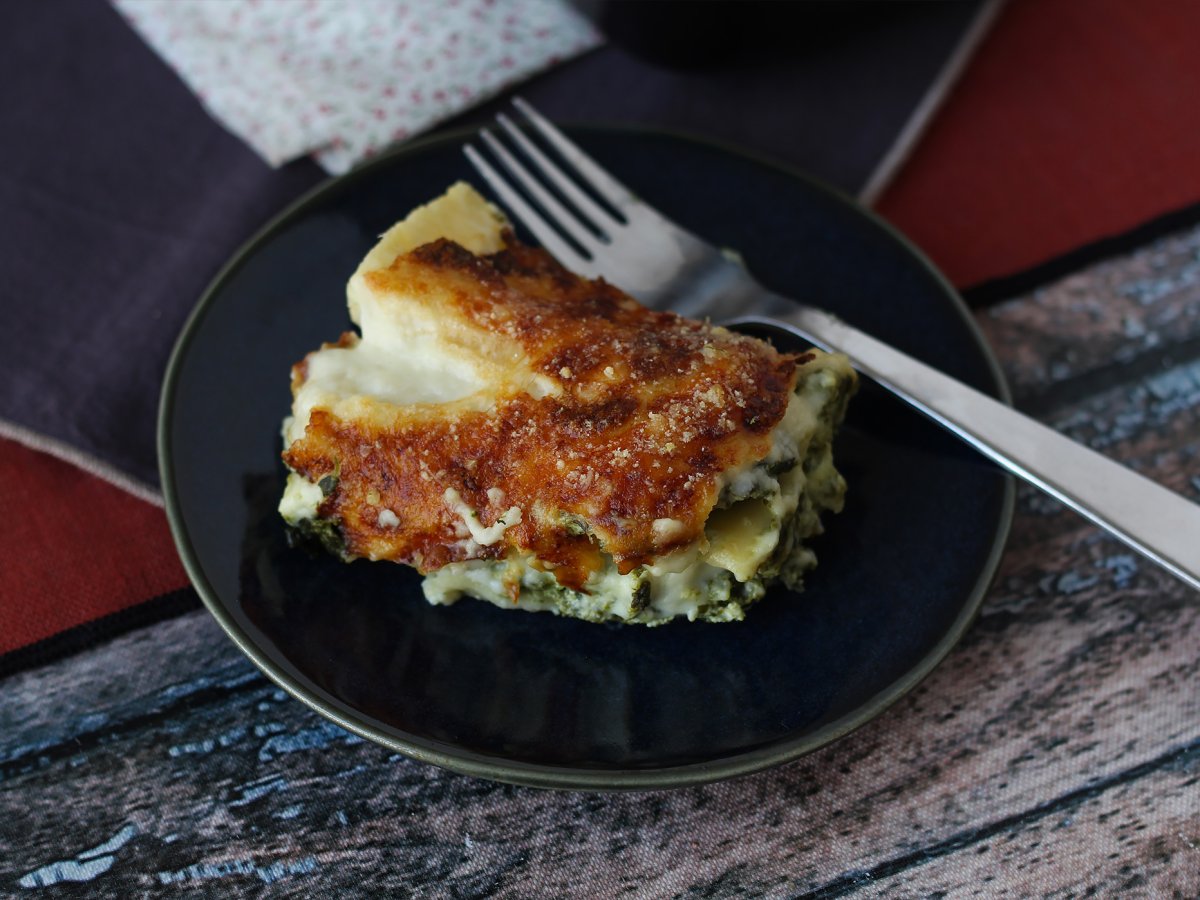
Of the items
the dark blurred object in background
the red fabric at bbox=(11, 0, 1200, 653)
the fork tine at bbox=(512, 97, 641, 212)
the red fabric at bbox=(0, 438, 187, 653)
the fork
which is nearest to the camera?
the fork

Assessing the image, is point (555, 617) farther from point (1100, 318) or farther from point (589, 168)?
point (1100, 318)

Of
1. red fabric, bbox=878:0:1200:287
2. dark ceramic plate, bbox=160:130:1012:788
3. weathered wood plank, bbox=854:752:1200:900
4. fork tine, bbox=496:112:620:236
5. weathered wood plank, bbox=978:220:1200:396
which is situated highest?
red fabric, bbox=878:0:1200:287

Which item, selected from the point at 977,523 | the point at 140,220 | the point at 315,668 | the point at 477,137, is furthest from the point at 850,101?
the point at 315,668

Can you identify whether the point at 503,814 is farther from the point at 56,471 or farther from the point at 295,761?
the point at 56,471

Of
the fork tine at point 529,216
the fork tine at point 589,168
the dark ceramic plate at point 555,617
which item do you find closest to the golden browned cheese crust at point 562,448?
the dark ceramic plate at point 555,617

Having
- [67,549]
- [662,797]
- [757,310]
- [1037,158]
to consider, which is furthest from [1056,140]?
[67,549]

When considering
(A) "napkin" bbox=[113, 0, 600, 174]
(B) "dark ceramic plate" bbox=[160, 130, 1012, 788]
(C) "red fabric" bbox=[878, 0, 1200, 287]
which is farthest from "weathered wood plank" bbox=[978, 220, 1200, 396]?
(A) "napkin" bbox=[113, 0, 600, 174]

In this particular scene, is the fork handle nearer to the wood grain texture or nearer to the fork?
the fork
